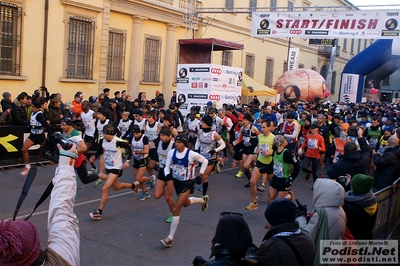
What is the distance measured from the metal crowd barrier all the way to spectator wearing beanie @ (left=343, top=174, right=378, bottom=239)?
0.63 m

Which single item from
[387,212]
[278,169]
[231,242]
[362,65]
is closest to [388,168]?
[387,212]

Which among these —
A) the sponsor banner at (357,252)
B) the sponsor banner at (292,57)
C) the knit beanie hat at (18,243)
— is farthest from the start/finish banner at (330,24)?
the knit beanie hat at (18,243)

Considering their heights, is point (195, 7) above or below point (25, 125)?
above

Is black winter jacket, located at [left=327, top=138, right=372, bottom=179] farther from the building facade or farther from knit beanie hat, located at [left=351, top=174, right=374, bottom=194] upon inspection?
the building facade

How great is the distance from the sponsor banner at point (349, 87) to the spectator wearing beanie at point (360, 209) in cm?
2839

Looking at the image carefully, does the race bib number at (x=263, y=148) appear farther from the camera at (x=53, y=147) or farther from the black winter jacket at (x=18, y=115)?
the black winter jacket at (x=18, y=115)

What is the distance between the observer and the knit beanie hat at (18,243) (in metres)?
2.09

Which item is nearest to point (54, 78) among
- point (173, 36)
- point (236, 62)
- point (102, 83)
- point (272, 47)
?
point (102, 83)

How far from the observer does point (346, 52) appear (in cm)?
5141

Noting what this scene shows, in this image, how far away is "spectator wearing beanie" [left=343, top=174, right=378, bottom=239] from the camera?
4820 millimetres

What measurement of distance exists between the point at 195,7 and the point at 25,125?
14750mm

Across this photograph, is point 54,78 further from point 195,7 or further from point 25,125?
point 195,7

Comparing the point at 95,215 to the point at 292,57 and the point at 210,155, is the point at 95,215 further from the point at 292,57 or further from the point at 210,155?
the point at 292,57

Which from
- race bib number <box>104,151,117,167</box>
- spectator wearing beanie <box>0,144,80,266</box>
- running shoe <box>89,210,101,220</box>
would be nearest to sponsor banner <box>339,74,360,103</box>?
race bib number <box>104,151,117,167</box>
